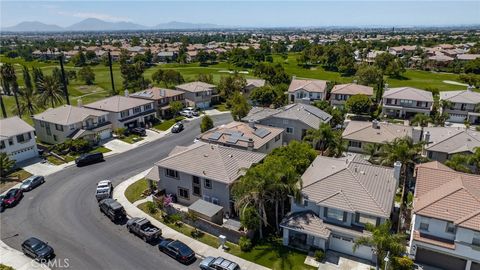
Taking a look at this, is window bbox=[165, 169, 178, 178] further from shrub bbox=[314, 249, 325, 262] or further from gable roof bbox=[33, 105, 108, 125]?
gable roof bbox=[33, 105, 108, 125]

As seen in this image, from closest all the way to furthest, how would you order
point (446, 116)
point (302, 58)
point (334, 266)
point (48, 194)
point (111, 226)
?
point (334, 266)
point (111, 226)
point (48, 194)
point (446, 116)
point (302, 58)

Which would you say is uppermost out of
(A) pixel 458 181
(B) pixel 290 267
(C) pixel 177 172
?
(A) pixel 458 181

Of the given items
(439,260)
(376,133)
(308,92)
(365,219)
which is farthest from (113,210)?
(308,92)

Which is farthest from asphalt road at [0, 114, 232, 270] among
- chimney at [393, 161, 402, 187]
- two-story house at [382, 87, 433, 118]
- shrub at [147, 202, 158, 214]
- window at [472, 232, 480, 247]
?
two-story house at [382, 87, 433, 118]

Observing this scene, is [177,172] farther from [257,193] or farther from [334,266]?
[334,266]

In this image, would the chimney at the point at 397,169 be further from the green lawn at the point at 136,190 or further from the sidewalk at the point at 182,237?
the green lawn at the point at 136,190

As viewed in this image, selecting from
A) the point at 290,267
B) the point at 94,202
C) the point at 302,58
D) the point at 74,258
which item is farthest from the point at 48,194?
the point at 302,58
